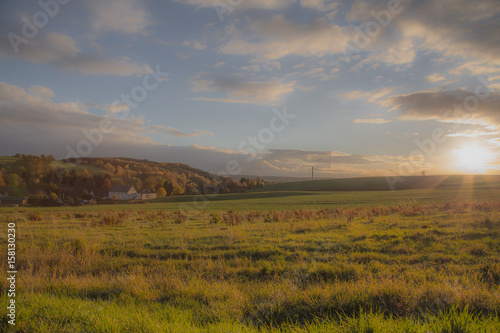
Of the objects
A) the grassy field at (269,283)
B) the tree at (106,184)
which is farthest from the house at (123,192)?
the grassy field at (269,283)

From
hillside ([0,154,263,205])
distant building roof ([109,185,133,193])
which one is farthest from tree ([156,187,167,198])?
distant building roof ([109,185,133,193])

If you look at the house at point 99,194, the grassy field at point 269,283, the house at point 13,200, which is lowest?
the house at point 99,194

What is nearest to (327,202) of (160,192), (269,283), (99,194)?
(269,283)

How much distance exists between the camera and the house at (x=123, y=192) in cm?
10869


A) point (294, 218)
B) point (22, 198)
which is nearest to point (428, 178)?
point (294, 218)

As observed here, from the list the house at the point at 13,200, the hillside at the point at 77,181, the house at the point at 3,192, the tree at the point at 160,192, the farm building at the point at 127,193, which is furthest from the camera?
the tree at the point at 160,192

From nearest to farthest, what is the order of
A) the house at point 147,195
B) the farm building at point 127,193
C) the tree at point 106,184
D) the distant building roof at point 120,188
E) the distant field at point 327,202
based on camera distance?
the distant field at point 327,202, the tree at point 106,184, the house at point 147,195, the farm building at point 127,193, the distant building roof at point 120,188

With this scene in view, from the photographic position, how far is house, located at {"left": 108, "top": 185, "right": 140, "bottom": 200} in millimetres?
108688

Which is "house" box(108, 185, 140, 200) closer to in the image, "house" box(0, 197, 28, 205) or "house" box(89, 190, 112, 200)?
"house" box(89, 190, 112, 200)

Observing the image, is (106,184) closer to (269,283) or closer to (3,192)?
(3,192)

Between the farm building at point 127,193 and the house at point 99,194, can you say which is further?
the farm building at point 127,193

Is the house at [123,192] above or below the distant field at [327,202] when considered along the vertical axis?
below

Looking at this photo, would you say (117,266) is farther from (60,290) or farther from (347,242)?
(347,242)

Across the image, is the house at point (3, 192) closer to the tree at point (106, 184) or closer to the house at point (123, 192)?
the tree at point (106, 184)
